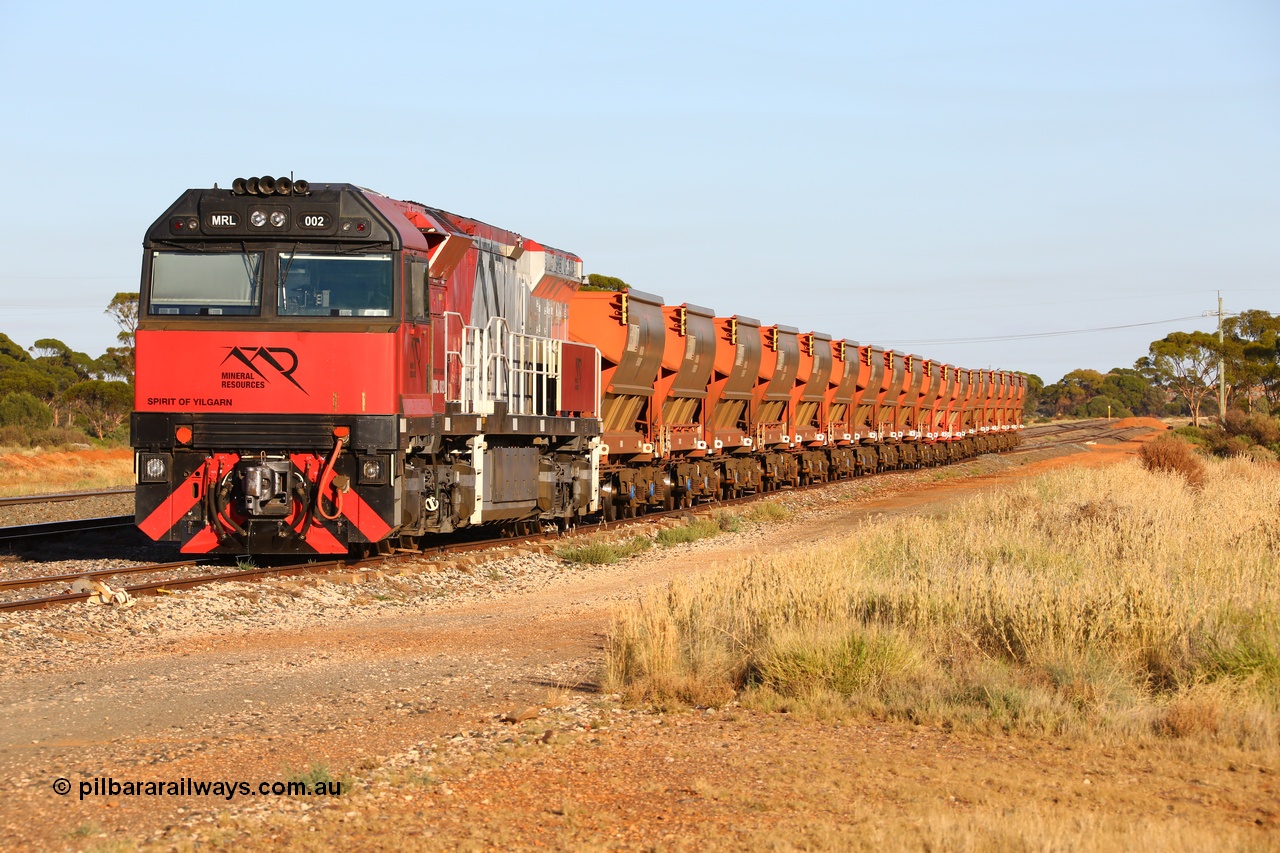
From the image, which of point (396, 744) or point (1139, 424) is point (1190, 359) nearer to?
point (1139, 424)

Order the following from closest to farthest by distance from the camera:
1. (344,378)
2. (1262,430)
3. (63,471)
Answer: (344,378) → (63,471) → (1262,430)

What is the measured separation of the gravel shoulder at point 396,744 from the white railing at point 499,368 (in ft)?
16.2

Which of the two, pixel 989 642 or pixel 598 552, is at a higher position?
pixel 989 642

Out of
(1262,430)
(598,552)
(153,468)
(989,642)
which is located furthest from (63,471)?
(1262,430)

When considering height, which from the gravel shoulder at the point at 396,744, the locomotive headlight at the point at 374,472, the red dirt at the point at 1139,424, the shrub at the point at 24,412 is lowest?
the gravel shoulder at the point at 396,744

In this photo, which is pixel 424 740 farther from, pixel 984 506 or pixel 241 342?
pixel 984 506

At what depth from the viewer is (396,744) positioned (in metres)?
7.55

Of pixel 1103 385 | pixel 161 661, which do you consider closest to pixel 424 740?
pixel 161 661

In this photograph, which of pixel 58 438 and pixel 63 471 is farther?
pixel 58 438

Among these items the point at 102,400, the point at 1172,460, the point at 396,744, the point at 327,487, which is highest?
the point at 102,400

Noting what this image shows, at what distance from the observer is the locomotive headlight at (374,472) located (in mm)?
14469

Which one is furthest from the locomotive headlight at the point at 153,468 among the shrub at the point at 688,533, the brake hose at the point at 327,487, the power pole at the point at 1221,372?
the power pole at the point at 1221,372

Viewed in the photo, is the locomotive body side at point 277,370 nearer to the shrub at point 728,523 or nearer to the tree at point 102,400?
the shrub at point 728,523

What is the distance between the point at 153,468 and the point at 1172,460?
2603 cm
